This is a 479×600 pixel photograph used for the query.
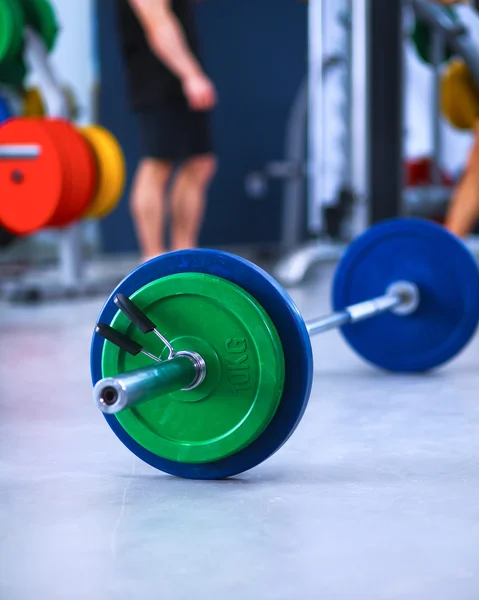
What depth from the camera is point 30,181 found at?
8.71 ft

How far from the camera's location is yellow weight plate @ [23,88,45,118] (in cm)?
326

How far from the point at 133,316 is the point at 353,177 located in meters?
2.51

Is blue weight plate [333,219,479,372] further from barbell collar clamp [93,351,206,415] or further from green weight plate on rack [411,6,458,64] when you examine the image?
green weight plate on rack [411,6,458,64]

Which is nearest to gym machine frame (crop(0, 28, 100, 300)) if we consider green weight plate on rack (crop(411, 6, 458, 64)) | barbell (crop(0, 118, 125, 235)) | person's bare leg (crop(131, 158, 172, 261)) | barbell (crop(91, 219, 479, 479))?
barbell (crop(0, 118, 125, 235))

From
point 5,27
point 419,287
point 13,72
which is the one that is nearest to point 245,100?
point 13,72

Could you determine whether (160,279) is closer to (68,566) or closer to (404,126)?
(68,566)

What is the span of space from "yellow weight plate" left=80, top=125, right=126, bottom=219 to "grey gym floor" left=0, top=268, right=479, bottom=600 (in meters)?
1.58

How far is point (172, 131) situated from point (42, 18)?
2.24ft

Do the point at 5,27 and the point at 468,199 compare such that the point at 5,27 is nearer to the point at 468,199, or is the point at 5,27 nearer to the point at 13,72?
the point at 13,72

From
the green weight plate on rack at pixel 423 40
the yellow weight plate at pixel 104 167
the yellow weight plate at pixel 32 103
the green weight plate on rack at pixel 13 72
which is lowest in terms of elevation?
the yellow weight plate at pixel 104 167

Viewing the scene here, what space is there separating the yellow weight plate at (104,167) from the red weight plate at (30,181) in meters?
0.23

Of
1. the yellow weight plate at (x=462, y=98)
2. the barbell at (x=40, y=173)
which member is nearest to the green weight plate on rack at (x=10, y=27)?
the barbell at (x=40, y=173)

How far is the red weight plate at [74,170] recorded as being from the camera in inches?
106

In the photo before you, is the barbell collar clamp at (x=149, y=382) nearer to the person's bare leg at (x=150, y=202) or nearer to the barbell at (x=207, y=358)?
the barbell at (x=207, y=358)
